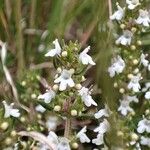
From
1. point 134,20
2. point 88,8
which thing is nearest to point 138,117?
point 134,20

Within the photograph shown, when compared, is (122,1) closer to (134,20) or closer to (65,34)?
(134,20)

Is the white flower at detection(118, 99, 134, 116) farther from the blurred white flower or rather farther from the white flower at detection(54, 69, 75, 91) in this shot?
the white flower at detection(54, 69, 75, 91)

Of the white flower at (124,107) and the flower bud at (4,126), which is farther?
the white flower at (124,107)

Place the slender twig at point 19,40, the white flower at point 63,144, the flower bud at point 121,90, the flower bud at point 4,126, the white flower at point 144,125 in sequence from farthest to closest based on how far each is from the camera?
the slender twig at point 19,40 < the flower bud at point 121,90 < the white flower at point 144,125 < the white flower at point 63,144 < the flower bud at point 4,126

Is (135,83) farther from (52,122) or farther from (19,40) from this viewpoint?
(19,40)

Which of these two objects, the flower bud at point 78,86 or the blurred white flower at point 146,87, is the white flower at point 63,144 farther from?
the blurred white flower at point 146,87

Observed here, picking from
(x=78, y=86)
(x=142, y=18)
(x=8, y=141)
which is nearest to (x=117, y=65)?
(x=142, y=18)

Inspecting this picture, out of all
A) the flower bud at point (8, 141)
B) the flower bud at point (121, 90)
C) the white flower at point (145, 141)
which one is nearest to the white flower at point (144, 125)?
the white flower at point (145, 141)

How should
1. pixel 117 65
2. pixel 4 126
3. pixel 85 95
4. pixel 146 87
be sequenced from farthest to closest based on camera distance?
pixel 146 87
pixel 117 65
pixel 85 95
pixel 4 126
